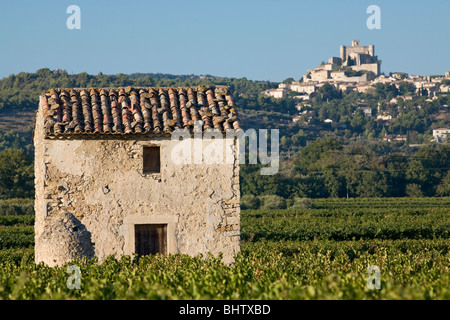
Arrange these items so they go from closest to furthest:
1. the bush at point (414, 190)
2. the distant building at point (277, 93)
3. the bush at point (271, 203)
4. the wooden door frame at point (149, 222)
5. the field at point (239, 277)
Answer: the field at point (239, 277) → the wooden door frame at point (149, 222) → the bush at point (271, 203) → the bush at point (414, 190) → the distant building at point (277, 93)

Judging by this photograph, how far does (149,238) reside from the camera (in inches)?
507

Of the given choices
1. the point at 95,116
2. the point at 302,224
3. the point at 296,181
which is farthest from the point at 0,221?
the point at 296,181

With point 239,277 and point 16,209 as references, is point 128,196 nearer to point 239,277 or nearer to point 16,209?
point 239,277

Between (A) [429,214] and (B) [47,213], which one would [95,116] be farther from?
(A) [429,214]

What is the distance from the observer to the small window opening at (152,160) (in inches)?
512

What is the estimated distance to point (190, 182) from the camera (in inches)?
508

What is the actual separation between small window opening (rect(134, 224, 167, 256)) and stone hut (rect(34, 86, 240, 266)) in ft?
0.06

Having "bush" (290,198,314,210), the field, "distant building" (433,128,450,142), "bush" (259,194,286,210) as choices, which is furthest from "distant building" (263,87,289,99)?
the field

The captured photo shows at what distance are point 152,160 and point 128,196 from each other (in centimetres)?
77

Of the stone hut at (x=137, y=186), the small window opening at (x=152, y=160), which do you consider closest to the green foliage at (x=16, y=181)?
the stone hut at (x=137, y=186)

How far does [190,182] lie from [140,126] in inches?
51.5

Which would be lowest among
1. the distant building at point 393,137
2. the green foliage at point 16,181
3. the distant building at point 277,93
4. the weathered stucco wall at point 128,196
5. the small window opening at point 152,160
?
the green foliage at point 16,181

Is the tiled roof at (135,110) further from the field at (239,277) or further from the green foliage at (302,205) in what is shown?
the green foliage at (302,205)

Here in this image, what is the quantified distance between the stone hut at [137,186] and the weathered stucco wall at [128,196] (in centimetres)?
2
